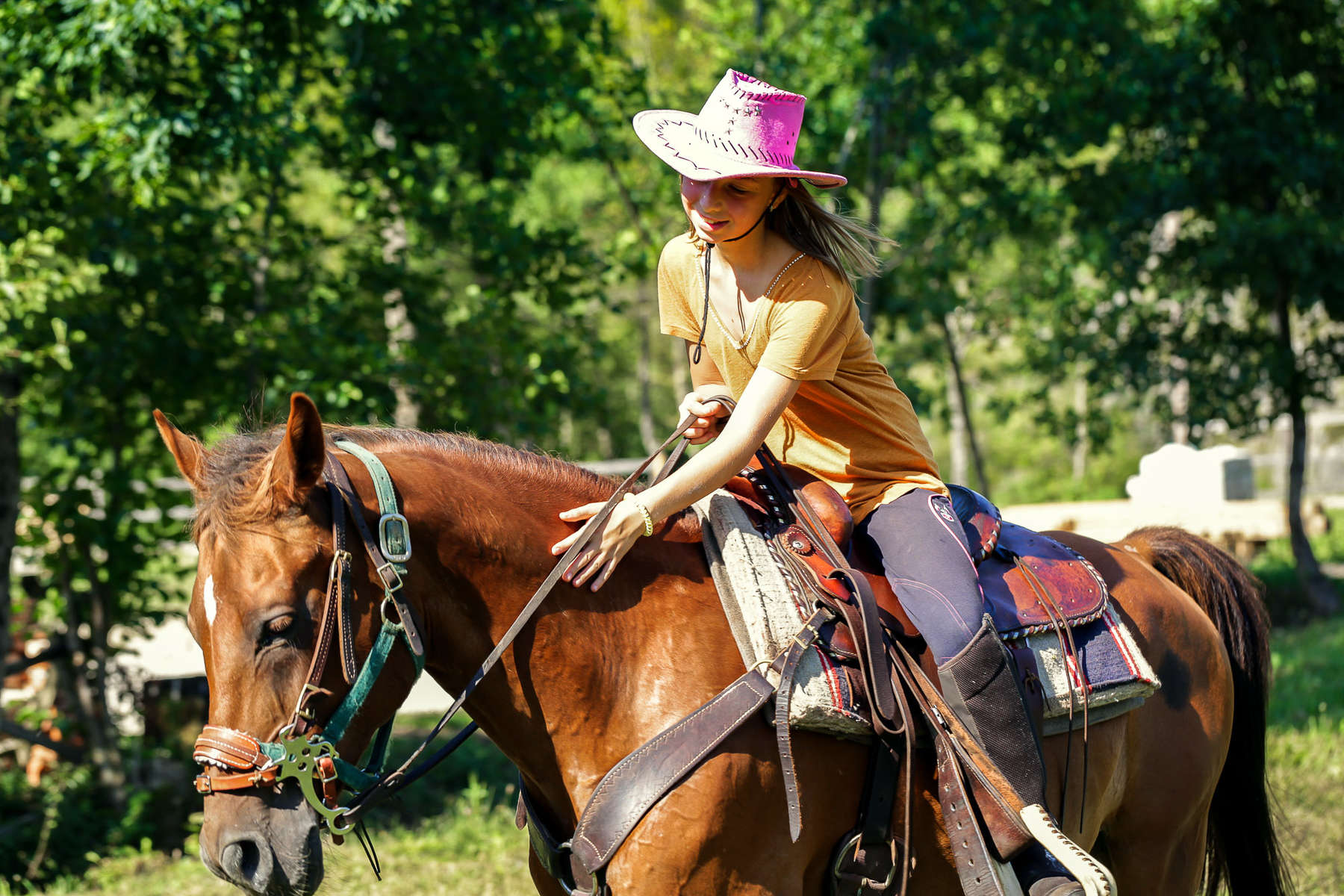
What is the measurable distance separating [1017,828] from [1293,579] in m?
12.1

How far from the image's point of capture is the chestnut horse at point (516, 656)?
7.17 feet

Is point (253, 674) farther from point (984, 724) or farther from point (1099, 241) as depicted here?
point (1099, 241)

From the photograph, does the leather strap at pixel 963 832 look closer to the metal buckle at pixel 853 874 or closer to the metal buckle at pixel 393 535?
the metal buckle at pixel 853 874

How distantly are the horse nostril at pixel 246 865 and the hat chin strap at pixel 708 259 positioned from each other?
1597mm

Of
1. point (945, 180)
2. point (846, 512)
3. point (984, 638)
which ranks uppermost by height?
point (945, 180)

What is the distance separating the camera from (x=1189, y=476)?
13.5 m

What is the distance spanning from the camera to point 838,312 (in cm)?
264

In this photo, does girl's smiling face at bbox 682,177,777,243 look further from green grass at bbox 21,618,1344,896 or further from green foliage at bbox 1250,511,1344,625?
green foliage at bbox 1250,511,1344,625

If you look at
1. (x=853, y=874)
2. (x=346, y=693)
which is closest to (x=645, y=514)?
(x=346, y=693)

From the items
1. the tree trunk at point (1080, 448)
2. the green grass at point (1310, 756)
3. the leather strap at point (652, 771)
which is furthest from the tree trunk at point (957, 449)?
the leather strap at point (652, 771)

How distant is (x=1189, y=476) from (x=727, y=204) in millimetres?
12568

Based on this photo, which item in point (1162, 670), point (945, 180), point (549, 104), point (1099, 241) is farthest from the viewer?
point (945, 180)

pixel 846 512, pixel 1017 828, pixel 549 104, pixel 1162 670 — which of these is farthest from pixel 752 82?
pixel 549 104

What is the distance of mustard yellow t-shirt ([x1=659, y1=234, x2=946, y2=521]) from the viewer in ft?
8.80
